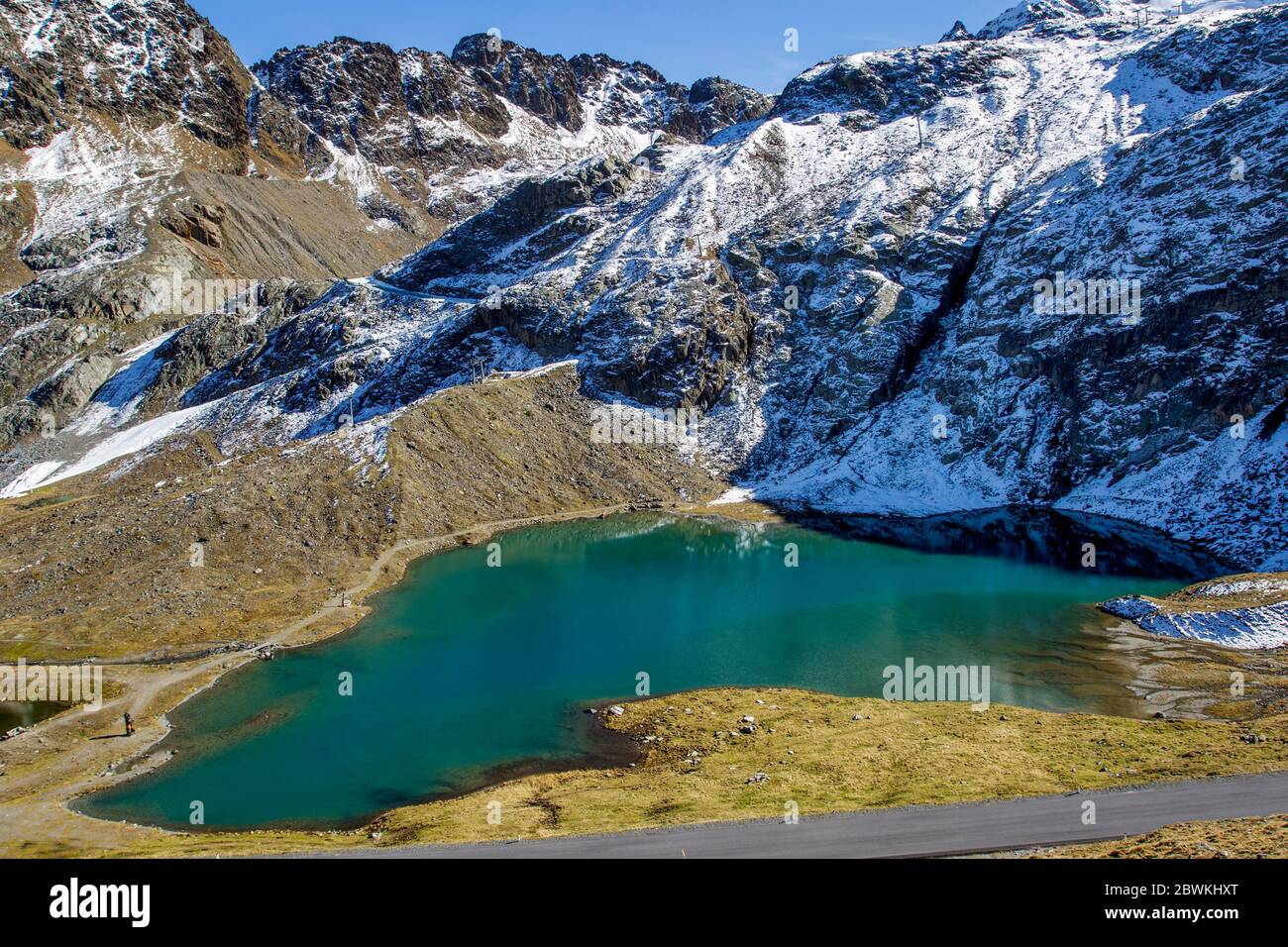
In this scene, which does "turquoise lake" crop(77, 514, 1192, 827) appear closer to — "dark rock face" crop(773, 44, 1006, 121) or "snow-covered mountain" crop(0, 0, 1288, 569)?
"snow-covered mountain" crop(0, 0, 1288, 569)

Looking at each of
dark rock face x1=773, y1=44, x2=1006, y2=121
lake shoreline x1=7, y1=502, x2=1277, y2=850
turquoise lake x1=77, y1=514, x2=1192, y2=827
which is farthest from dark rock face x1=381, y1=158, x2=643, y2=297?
turquoise lake x1=77, y1=514, x2=1192, y2=827

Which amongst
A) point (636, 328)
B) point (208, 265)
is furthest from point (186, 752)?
point (208, 265)

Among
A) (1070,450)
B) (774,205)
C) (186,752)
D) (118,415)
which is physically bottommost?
(186,752)

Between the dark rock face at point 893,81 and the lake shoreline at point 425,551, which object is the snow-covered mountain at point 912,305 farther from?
the lake shoreline at point 425,551

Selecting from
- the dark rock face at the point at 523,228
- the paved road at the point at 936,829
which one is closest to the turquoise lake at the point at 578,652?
the paved road at the point at 936,829

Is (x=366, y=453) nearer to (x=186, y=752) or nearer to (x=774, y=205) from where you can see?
(x=186, y=752)

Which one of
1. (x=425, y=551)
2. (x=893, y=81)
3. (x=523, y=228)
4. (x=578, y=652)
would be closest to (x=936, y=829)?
(x=578, y=652)

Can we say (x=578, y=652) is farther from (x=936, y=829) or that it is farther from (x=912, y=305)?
(x=912, y=305)
